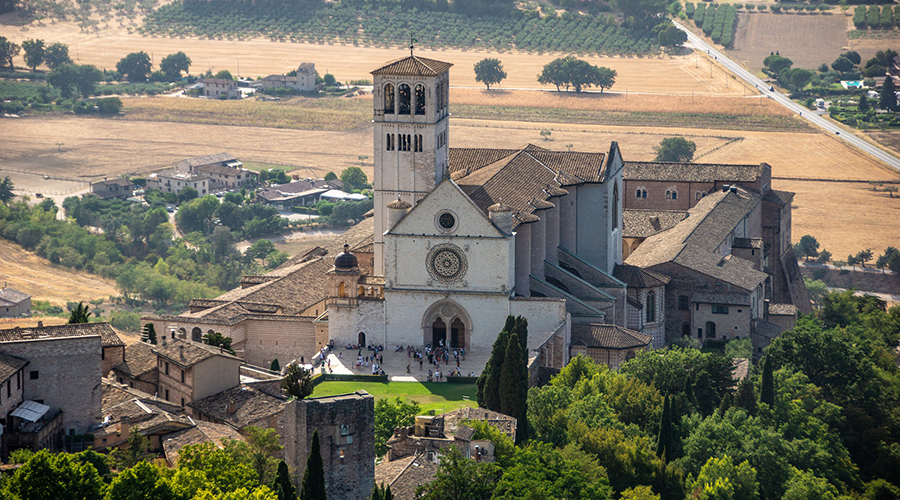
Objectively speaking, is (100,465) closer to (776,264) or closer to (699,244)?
(699,244)

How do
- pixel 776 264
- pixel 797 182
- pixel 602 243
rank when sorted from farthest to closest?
pixel 797 182 → pixel 776 264 → pixel 602 243

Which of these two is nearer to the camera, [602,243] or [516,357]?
[516,357]

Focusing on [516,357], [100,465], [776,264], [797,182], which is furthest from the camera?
[797,182]

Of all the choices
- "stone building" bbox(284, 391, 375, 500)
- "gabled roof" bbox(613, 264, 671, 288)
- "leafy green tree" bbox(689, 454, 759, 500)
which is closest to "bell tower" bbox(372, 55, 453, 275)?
"gabled roof" bbox(613, 264, 671, 288)

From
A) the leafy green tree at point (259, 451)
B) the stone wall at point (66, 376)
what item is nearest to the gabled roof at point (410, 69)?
the stone wall at point (66, 376)

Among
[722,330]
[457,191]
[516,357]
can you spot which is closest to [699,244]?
[722,330]

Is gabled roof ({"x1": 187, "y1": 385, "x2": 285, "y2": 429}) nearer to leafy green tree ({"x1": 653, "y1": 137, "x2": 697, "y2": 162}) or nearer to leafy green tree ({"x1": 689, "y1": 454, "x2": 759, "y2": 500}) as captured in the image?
leafy green tree ({"x1": 689, "y1": 454, "x2": 759, "y2": 500})

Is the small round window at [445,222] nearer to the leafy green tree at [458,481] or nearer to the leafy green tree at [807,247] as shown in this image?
the leafy green tree at [458,481]
